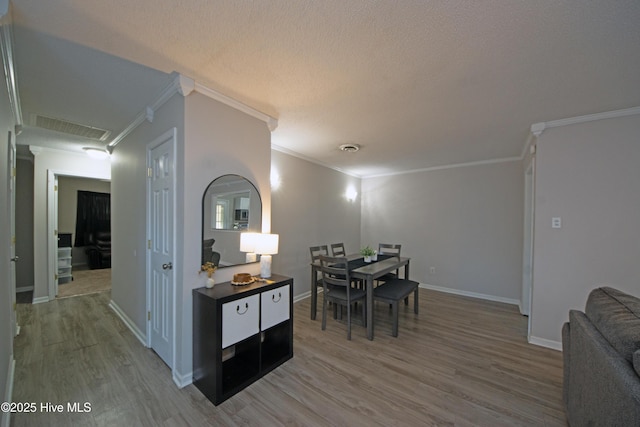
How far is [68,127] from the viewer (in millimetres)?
2980

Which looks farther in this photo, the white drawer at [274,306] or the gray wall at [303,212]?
the gray wall at [303,212]

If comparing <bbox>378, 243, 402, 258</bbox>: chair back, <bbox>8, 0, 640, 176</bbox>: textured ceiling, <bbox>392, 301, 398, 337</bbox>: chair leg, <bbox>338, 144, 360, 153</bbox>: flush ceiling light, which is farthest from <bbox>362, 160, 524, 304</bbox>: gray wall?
<bbox>392, 301, 398, 337</bbox>: chair leg

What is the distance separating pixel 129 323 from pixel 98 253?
4726mm

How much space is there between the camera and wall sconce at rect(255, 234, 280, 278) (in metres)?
2.39

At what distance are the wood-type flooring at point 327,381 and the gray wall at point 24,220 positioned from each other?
7.01 ft

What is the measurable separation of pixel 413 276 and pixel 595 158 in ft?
11.2

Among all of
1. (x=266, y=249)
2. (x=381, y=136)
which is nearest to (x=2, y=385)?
(x=266, y=249)

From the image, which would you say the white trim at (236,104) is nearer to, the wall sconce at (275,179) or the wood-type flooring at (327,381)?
the wall sconce at (275,179)

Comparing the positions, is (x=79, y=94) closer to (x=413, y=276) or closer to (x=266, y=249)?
(x=266, y=249)

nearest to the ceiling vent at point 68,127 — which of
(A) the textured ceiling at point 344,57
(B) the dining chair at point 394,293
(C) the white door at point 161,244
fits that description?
(A) the textured ceiling at point 344,57

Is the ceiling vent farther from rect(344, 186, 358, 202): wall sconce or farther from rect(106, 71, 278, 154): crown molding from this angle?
rect(344, 186, 358, 202): wall sconce

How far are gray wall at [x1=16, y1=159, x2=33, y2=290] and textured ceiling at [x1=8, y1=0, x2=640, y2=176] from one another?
298 centimetres

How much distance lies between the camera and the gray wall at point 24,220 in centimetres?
441

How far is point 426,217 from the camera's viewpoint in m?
5.09
